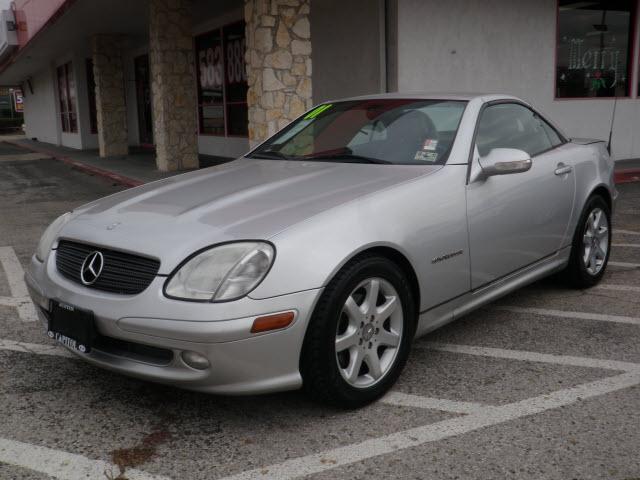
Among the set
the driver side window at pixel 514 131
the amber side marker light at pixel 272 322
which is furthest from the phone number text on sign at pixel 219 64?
the amber side marker light at pixel 272 322

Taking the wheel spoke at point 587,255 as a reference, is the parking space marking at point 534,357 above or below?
below

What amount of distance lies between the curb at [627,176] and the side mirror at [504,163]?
28.1 ft

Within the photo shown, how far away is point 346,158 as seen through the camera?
3992 millimetres

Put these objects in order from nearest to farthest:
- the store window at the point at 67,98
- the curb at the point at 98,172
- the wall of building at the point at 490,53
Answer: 1. the wall of building at the point at 490,53
2. the curb at the point at 98,172
3. the store window at the point at 67,98

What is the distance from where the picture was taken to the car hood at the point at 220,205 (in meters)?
2.88

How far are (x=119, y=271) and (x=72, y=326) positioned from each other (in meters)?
0.33

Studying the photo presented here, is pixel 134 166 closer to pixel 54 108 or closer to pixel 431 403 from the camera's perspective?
pixel 431 403

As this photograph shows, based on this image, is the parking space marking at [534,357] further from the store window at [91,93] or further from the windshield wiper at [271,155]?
the store window at [91,93]

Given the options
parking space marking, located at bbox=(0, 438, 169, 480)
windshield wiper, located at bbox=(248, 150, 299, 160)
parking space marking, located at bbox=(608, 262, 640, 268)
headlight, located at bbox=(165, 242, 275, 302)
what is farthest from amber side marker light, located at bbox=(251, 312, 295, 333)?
parking space marking, located at bbox=(608, 262, 640, 268)

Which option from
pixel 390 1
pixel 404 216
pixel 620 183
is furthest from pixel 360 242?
pixel 620 183

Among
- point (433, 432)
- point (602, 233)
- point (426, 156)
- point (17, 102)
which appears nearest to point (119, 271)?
point (433, 432)

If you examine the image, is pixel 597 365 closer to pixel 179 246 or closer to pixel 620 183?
pixel 179 246

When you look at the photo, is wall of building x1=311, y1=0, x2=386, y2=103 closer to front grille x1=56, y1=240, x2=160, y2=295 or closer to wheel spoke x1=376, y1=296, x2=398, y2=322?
wheel spoke x1=376, y1=296, x2=398, y2=322

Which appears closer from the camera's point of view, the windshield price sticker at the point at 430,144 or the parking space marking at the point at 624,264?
the windshield price sticker at the point at 430,144
